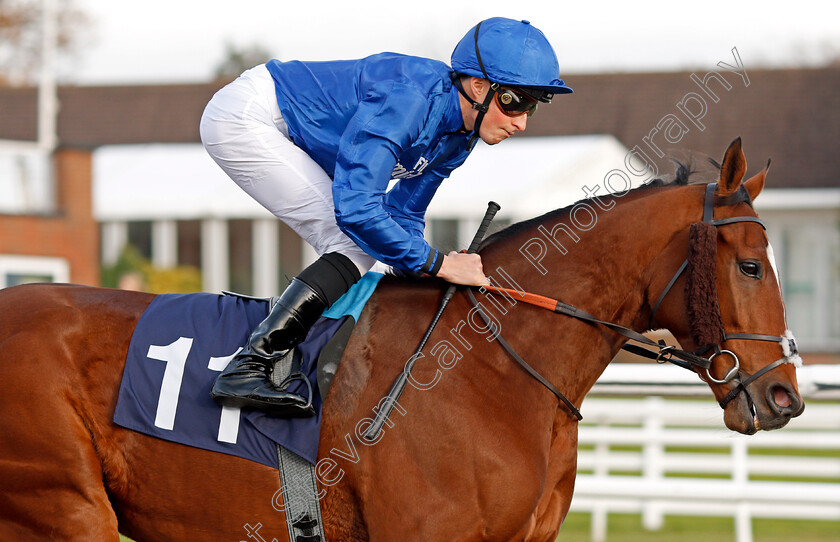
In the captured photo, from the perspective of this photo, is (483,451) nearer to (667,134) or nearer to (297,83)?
(297,83)

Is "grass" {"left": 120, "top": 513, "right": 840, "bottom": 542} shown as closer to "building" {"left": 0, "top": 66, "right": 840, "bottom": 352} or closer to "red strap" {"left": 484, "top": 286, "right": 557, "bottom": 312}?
"red strap" {"left": 484, "top": 286, "right": 557, "bottom": 312}

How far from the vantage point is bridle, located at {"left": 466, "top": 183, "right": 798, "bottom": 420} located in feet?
9.69

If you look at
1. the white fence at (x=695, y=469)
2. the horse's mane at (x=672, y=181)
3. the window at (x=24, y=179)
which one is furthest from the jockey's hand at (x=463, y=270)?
the window at (x=24, y=179)

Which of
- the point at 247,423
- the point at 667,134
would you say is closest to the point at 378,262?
the point at 247,423

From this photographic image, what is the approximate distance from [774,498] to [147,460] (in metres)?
3.58

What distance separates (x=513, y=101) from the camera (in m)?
3.14

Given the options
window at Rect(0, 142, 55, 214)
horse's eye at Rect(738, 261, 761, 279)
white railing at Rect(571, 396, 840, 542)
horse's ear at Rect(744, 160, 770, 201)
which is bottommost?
white railing at Rect(571, 396, 840, 542)

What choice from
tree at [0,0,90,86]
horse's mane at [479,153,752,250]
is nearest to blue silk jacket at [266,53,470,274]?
horse's mane at [479,153,752,250]

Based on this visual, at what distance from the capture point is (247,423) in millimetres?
2986

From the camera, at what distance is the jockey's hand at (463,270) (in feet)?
10.1

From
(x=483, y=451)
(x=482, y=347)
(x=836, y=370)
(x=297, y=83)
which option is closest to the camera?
(x=483, y=451)

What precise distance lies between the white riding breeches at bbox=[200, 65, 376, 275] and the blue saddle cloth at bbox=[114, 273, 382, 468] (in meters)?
0.24

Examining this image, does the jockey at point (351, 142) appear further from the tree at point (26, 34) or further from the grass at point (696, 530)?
the tree at point (26, 34)

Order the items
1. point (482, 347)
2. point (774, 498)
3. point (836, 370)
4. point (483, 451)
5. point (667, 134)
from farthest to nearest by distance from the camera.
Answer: point (774, 498) → point (836, 370) → point (667, 134) → point (482, 347) → point (483, 451)
